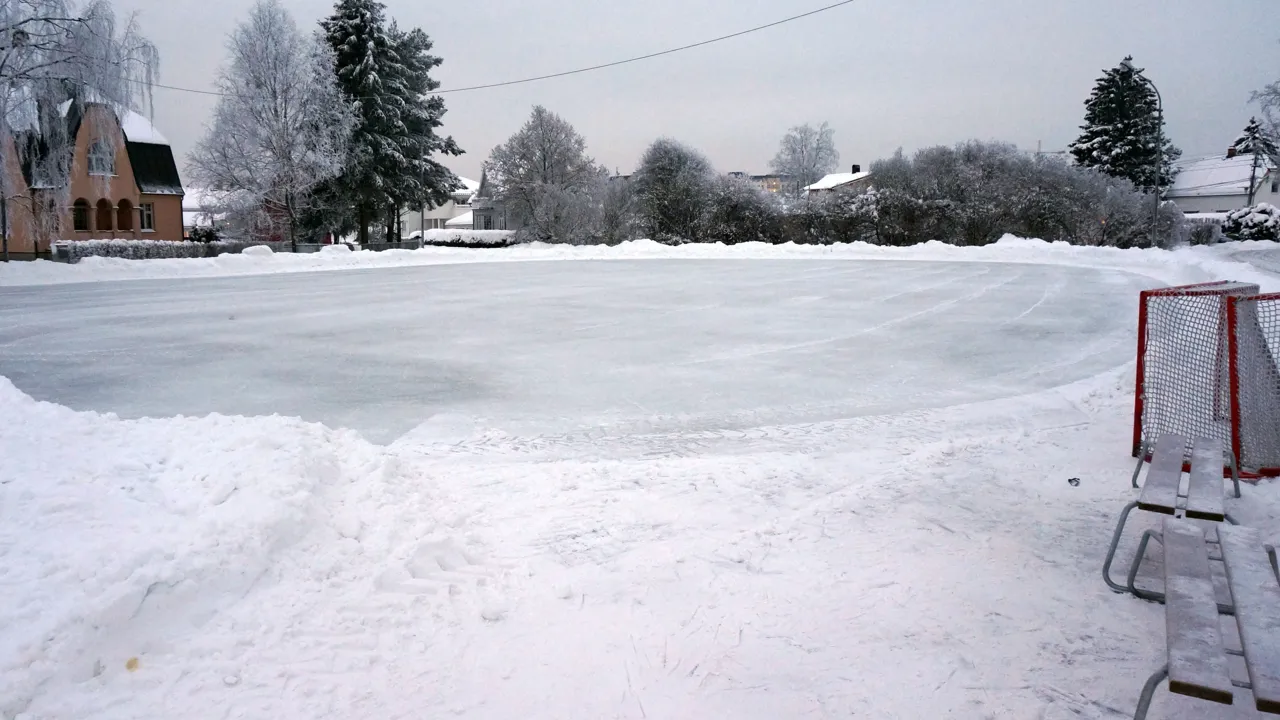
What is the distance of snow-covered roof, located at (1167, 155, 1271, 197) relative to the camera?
74375mm

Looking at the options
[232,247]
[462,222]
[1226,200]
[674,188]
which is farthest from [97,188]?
[1226,200]

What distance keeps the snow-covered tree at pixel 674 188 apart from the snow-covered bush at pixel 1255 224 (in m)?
30.6

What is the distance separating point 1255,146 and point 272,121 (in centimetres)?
6427

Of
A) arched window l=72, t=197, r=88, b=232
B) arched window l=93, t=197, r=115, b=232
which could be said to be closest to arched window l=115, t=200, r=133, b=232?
arched window l=93, t=197, r=115, b=232

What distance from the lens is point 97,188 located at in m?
30.8

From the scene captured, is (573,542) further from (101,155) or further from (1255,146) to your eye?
(1255,146)

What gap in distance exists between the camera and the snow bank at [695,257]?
2464cm

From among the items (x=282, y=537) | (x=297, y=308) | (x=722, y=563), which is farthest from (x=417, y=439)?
(x=297, y=308)

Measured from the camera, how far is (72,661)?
295cm

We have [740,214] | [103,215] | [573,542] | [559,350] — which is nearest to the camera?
[573,542]

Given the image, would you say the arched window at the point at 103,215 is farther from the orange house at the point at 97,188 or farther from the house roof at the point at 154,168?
the house roof at the point at 154,168

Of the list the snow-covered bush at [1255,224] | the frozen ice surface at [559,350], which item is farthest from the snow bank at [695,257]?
the snow-covered bush at [1255,224]

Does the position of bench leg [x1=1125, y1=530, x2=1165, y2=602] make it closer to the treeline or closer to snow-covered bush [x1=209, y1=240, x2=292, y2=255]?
snow-covered bush [x1=209, y1=240, x2=292, y2=255]

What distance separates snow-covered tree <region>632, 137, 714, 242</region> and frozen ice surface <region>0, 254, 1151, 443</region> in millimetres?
28399
